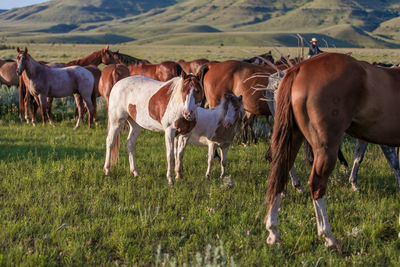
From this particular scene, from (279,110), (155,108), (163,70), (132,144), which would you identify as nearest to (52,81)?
(163,70)

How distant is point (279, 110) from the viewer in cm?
410

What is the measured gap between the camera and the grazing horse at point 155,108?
5.49 m

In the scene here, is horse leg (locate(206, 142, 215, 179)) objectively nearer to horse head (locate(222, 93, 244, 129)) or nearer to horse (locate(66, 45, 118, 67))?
horse head (locate(222, 93, 244, 129))

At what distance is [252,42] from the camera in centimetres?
16412

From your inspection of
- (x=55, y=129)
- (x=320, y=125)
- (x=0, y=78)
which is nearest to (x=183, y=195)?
(x=320, y=125)

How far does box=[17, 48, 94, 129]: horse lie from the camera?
1125 centimetres

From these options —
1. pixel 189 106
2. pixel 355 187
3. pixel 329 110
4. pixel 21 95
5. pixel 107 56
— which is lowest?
pixel 355 187

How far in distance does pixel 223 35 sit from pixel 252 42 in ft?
75.6

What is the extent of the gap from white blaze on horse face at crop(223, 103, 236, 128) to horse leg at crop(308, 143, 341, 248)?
2.92 meters

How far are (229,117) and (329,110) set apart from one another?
3186mm

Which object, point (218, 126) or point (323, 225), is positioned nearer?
point (323, 225)

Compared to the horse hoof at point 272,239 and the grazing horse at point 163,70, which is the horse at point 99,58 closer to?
the grazing horse at point 163,70

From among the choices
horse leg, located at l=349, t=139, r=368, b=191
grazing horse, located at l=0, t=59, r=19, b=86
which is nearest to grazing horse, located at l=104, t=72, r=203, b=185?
horse leg, located at l=349, t=139, r=368, b=191

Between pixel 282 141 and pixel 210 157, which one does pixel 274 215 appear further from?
pixel 210 157
